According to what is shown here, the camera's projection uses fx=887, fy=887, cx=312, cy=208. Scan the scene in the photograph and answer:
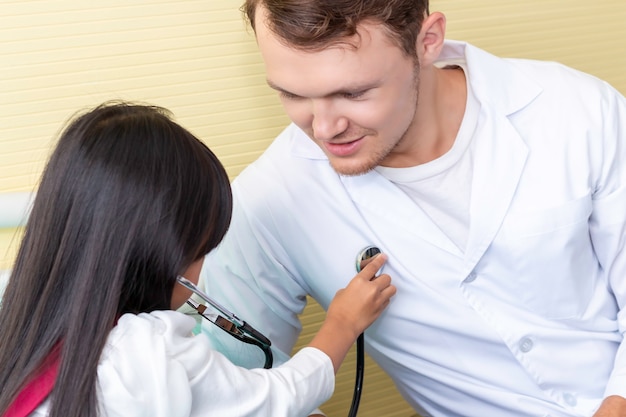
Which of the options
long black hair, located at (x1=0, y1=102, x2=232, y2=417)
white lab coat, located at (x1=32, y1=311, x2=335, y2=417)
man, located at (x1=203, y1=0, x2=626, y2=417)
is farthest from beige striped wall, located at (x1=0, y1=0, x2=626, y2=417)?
white lab coat, located at (x1=32, y1=311, x2=335, y2=417)

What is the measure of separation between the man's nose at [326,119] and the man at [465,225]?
0.02 metres

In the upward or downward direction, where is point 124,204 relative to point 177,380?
upward

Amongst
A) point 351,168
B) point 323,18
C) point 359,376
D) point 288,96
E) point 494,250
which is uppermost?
point 323,18

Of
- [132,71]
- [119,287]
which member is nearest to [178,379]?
[119,287]

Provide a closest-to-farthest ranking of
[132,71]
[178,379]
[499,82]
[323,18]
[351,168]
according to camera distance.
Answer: [178,379]
[323,18]
[351,168]
[499,82]
[132,71]

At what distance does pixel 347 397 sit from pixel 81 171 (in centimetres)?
100

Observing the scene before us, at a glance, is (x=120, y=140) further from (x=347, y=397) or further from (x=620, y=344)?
(x=347, y=397)

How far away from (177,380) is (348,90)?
0.47m

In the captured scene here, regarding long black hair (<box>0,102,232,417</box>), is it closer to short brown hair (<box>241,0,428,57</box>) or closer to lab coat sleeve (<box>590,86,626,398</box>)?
short brown hair (<box>241,0,428,57</box>)

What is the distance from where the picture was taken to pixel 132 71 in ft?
5.19

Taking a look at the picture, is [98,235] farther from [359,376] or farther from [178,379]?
[359,376]

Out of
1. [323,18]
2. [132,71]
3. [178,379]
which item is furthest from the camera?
[132,71]

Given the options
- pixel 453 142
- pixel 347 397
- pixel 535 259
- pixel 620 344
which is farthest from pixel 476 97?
pixel 347 397

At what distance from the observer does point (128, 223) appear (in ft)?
3.54
